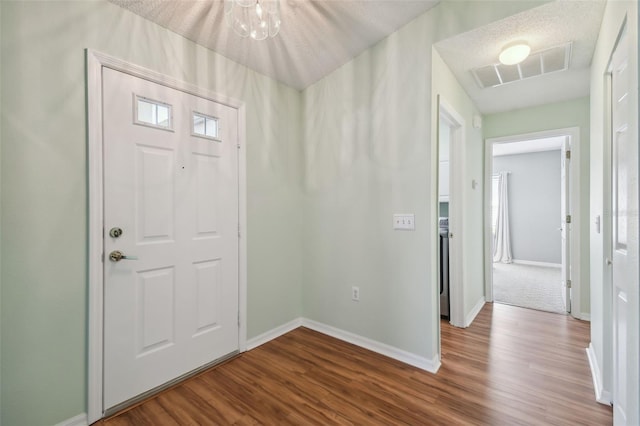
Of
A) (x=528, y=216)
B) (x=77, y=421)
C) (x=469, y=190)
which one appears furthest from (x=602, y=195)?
(x=528, y=216)

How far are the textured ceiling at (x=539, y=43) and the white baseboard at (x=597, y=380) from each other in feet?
7.52

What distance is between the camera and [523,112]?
3.32 meters

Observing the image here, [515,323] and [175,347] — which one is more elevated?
[175,347]

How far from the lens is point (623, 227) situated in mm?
1239

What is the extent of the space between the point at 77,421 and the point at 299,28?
285 cm

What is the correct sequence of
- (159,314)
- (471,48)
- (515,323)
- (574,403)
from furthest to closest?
(515,323) < (471,48) < (159,314) < (574,403)

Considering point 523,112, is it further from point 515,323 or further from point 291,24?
point 291,24

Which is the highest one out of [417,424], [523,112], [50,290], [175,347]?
[523,112]

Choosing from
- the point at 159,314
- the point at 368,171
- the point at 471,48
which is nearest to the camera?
the point at 159,314

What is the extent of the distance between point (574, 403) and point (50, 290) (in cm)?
311

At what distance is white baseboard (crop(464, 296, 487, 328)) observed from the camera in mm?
2829

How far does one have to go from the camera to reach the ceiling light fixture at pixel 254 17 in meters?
1.48

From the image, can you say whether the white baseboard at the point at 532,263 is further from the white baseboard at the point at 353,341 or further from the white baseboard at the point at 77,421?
the white baseboard at the point at 77,421

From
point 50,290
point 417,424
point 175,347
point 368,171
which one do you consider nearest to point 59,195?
point 50,290
